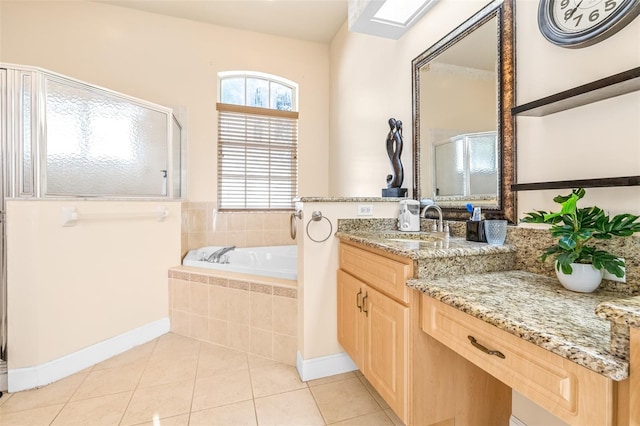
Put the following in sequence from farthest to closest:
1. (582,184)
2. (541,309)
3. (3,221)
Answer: (3,221)
(582,184)
(541,309)

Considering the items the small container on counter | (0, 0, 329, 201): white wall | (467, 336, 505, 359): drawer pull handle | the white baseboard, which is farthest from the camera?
Answer: (0, 0, 329, 201): white wall

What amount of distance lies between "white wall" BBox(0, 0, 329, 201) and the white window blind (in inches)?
4.4

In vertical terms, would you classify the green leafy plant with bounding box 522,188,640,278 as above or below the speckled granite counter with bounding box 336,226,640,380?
above

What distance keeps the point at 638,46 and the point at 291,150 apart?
3029mm

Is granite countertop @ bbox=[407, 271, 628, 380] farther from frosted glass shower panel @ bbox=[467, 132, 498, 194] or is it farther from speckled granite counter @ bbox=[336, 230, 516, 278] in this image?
frosted glass shower panel @ bbox=[467, 132, 498, 194]

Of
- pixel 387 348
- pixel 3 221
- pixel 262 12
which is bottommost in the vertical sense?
pixel 387 348

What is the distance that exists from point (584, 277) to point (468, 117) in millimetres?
1004

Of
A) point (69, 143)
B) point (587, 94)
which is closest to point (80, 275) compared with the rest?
point (69, 143)

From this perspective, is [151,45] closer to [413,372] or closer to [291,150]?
[291,150]

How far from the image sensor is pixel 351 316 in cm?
163

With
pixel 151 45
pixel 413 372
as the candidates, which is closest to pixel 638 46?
pixel 413 372

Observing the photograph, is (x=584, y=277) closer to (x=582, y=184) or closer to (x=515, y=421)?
(x=582, y=184)

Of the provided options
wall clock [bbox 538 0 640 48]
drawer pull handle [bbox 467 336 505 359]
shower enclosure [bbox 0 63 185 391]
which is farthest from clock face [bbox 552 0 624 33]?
shower enclosure [bbox 0 63 185 391]

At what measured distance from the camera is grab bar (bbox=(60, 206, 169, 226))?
5.92ft
